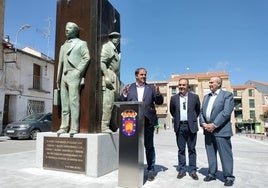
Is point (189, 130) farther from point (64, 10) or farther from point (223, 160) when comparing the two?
point (64, 10)

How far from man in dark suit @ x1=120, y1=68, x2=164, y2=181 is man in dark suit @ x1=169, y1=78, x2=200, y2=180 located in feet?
1.46

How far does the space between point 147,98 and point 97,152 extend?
1.28m

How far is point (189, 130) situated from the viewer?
4676 mm

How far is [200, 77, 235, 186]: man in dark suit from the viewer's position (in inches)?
168

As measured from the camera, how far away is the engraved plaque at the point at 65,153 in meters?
4.72

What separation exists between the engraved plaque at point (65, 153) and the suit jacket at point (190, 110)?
1698 millimetres

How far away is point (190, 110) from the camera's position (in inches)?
184

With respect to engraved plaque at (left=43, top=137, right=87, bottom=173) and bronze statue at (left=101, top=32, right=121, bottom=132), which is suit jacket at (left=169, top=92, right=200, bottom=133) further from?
engraved plaque at (left=43, top=137, right=87, bottom=173)

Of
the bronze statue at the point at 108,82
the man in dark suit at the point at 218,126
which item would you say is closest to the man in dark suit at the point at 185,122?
the man in dark suit at the point at 218,126

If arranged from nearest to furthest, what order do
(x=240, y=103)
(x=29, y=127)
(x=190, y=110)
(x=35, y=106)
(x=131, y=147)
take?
1. (x=131, y=147)
2. (x=190, y=110)
3. (x=29, y=127)
4. (x=35, y=106)
5. (x=240, y=103)

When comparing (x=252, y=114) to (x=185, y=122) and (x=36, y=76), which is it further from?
(x=185, y=122)

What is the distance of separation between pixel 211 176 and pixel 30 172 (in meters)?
3.25

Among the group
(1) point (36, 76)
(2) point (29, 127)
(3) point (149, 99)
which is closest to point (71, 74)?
(3) point (149, 99)

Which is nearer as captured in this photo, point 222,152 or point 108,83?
point 222,152
